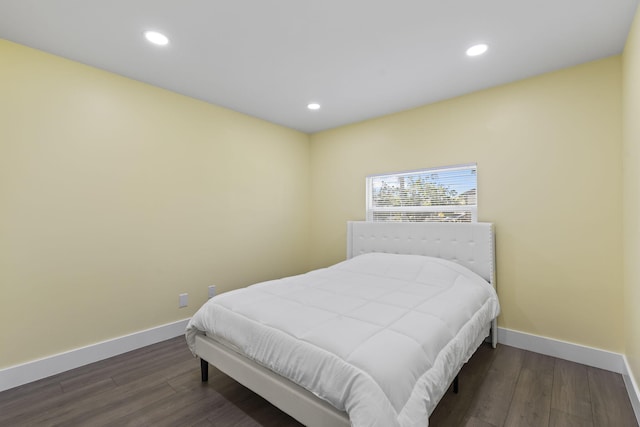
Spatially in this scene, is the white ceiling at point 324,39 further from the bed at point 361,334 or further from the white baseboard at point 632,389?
the white baseboard at point 632,389

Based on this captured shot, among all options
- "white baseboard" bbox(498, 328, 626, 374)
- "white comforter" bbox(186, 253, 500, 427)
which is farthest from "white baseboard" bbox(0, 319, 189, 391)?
"white baseboard" bbox(498, 328, 626, 374)

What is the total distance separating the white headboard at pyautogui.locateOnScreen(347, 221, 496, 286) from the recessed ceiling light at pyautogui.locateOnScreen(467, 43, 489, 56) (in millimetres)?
1514

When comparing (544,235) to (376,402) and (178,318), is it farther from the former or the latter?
(178,318)

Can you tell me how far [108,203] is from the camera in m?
2.58

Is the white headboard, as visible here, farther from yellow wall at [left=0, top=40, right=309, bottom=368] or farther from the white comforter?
yellow wall at [left=0, top=40, right=309, bottom=368]

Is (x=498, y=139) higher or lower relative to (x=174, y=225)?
higher

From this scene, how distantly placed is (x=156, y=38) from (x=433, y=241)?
10.1 feet

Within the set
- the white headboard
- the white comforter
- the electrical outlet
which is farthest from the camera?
the electrical outlet

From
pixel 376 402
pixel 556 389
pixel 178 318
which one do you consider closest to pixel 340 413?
pixel 376 402

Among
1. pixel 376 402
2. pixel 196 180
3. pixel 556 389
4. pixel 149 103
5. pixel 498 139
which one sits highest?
pixel 149 103

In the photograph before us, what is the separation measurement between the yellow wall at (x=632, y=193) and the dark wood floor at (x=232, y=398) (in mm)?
361

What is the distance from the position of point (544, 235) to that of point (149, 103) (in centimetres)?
393

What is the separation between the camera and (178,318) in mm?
3059

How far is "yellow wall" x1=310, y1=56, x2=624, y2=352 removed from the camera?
2.35 metres
